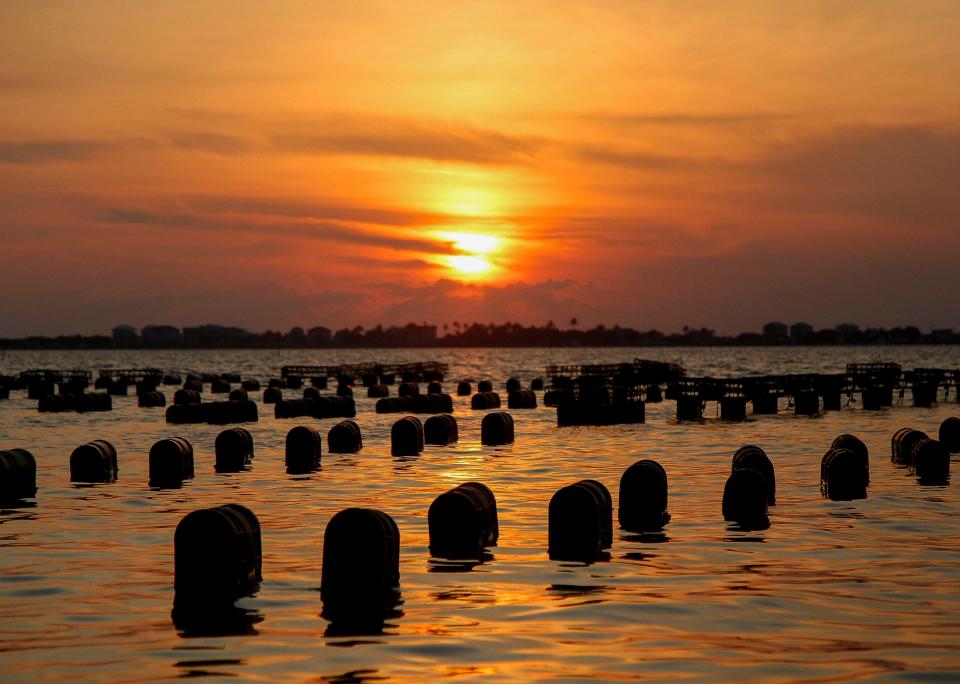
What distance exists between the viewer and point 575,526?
20578 mm

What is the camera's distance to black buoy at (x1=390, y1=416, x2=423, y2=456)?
42.0m

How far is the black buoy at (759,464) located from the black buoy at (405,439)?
50.6 ft

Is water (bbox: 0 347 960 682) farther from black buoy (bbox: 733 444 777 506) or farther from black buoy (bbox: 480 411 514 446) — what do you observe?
black buoy (bbox: 480 411 514 446)

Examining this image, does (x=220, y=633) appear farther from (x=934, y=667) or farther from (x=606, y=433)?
(x=606, y=433)

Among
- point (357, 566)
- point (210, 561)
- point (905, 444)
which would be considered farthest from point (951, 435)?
point (210, 561)

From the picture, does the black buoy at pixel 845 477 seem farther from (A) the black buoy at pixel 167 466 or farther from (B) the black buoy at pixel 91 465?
(B) the black buoy at pixel 91 465

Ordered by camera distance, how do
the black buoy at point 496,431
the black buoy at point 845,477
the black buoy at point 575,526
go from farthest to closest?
the black buoy at point 496,431
the black buoy at point 845,477
the black buoy at point 575,526

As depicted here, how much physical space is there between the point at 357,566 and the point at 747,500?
10.6 meters

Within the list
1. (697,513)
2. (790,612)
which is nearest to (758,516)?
(697,513)

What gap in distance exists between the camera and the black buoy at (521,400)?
75.1 m

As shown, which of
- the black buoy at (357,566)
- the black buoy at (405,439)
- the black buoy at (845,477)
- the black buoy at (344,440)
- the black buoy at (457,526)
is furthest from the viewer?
the black buoy at (344,440)

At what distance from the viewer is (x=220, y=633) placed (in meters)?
15.2

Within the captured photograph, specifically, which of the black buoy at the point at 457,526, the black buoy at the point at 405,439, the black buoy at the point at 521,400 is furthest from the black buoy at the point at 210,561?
the black buoy at the point at 521,400

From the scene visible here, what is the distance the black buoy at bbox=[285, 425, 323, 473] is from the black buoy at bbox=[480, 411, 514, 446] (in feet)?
33.2
